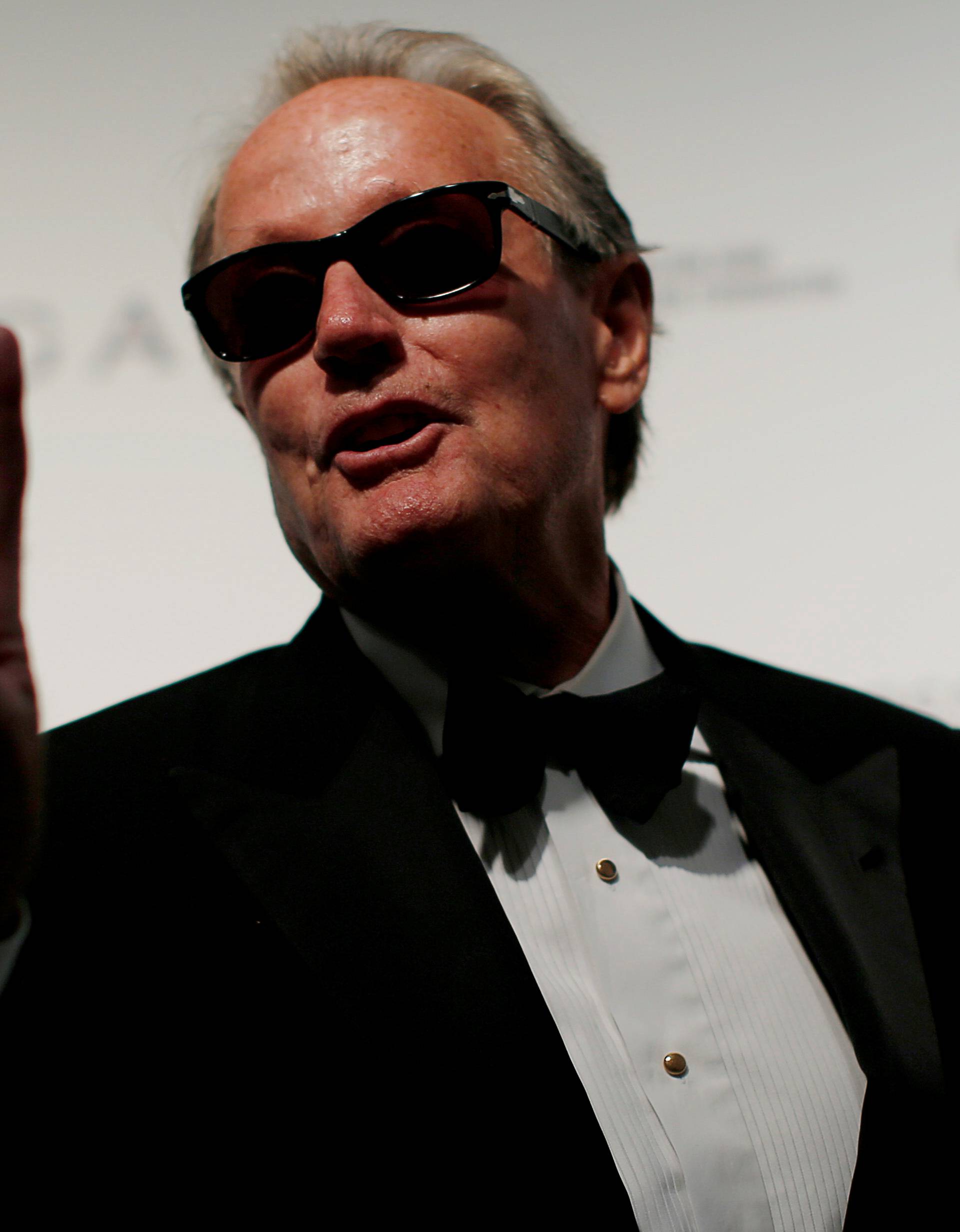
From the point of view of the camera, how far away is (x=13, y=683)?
0.74 m

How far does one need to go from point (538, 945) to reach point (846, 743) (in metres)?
0.69

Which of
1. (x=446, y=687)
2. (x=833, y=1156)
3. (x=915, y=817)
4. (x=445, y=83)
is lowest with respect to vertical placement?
(x=833, y=1156)

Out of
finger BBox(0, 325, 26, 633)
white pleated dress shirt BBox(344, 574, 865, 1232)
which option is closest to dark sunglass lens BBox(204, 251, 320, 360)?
white pleated dress shirt BBox(344, 574, 865, 1232)

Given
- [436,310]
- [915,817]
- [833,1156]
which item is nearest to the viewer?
[833,1156]

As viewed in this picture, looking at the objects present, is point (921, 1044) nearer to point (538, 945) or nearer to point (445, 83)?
point (538, 945)

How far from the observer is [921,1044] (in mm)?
1193

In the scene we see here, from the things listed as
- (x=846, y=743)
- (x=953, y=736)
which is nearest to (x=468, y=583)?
(x=846, y=743)

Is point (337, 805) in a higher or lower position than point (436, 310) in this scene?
lower

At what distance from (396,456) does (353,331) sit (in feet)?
0.49

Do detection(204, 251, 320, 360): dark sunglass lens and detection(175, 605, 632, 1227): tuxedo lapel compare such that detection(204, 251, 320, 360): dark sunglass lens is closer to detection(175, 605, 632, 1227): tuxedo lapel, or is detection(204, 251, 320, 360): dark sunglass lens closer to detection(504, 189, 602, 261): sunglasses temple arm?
detection(504, 189, 602, 261): sunglasses temple arm

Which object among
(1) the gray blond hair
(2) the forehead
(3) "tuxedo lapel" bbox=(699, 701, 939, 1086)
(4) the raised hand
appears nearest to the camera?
(4) the raised hand

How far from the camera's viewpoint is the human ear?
1.53m

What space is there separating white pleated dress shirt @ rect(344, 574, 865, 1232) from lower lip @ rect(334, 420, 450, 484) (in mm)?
237

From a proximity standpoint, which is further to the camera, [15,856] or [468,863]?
[468,863]
